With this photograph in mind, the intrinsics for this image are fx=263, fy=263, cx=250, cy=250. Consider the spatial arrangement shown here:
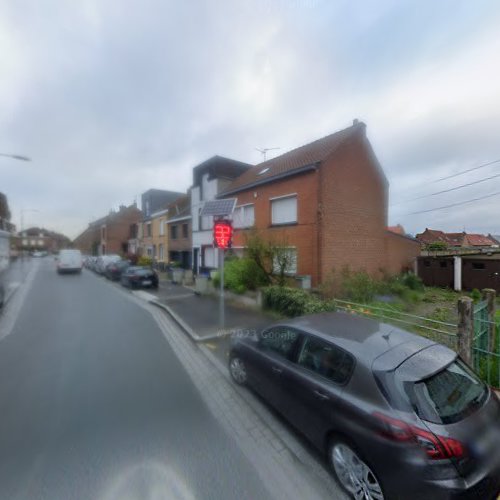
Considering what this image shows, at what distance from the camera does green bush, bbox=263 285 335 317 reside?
22.0 ft

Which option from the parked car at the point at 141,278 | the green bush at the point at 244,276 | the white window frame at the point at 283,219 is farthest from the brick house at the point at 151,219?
the green bush at the point at 244,276

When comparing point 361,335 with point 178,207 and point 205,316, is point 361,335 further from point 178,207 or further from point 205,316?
point 178,207

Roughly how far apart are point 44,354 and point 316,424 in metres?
5.46

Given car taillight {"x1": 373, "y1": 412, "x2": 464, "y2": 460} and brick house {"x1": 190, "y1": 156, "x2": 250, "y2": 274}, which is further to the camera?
brick house {"x1": 190, "y1": 156, "x2": 250, "y2": 274}

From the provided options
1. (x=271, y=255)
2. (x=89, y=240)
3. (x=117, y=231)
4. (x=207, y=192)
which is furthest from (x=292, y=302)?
(x=89, y=240)

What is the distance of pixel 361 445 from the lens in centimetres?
216

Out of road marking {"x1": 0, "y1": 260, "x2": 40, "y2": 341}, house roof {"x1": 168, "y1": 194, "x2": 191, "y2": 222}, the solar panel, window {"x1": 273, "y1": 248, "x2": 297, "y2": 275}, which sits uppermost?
house roof {"x1": 168, "y1": 194, "x2": 191, "y2": 222}

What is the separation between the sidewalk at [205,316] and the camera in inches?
263

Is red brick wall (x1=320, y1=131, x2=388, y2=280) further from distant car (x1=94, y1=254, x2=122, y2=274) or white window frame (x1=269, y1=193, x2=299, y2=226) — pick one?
distant car (x1=94, y1=254, x2=122, y2=274)

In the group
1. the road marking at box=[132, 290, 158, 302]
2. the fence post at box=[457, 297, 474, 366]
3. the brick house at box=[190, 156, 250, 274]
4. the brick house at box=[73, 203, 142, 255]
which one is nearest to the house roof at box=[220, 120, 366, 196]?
the brick house at box=[190, 156, 250, 274]

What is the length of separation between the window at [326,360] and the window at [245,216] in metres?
Result: 9.91

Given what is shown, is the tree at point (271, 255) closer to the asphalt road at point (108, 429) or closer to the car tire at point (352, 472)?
the asphalt road at point (108, 429)

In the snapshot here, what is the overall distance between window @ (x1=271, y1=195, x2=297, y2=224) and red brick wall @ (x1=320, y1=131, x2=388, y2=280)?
1.30 meters

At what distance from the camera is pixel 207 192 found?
16.7 metres
